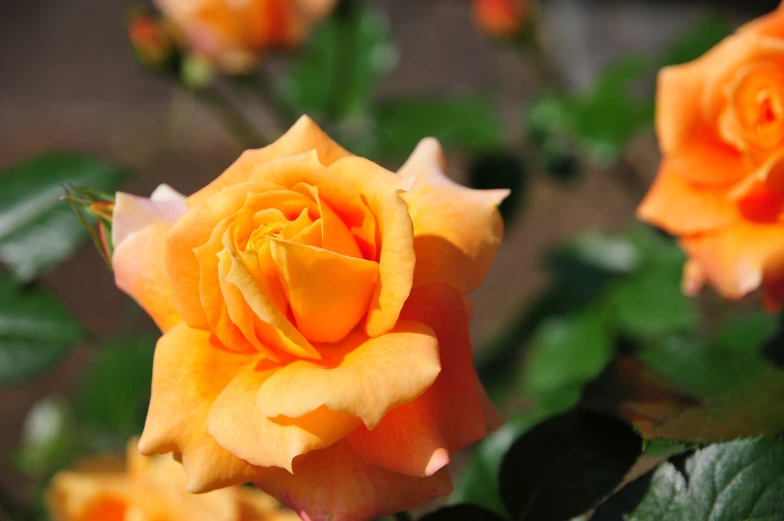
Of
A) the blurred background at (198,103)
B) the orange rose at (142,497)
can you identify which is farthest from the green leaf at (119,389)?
the blurred background at (198,103)

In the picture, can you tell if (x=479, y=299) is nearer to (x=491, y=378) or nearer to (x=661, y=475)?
(x=491, y=378)

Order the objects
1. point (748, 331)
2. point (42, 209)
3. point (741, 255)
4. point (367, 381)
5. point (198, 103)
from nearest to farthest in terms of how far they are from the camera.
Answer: point (367, 381), point (741, 255), point (42, 209), point (748, 331), point (198, 103)

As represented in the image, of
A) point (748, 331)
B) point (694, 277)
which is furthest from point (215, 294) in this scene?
point (748, 331)

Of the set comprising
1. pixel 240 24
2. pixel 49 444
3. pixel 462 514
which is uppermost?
pixel 240 24

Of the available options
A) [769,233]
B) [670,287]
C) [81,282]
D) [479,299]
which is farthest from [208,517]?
[81,282]

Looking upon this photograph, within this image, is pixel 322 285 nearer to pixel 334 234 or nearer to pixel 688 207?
pixel 334 234

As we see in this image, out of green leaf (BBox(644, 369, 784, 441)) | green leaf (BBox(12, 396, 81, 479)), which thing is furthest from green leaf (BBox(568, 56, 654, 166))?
green leaf (BBox(12, 396, 81, 479))
